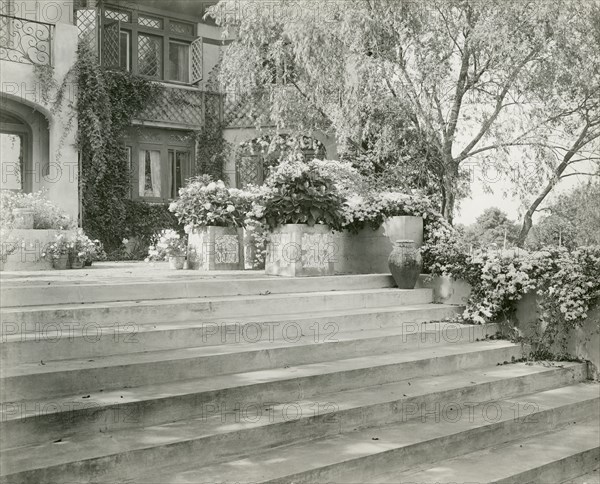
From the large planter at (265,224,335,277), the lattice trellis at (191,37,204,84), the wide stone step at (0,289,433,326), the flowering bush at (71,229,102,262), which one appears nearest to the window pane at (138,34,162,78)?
the lattice trellis at (191,37,204,84)

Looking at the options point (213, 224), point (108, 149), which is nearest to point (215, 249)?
point (213, 224)

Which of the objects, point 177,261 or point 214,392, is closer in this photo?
point 214,392

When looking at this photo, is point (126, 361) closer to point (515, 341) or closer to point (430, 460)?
point (430, 460)

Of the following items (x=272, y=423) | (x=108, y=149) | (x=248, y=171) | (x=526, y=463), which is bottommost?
(x=526, y=463)

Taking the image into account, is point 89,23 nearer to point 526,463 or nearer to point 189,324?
point 189,324

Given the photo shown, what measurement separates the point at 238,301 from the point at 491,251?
3399 millimetres

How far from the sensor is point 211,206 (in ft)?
30.6

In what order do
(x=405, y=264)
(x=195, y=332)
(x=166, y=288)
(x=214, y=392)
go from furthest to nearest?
(x=405, y=264) < (x=166, y=288) < (x=195, y=332) < (x=214, y=392)

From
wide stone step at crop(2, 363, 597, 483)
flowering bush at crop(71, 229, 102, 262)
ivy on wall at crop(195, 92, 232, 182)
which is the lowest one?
wide stone step at crop(2, 363, 597, 483)

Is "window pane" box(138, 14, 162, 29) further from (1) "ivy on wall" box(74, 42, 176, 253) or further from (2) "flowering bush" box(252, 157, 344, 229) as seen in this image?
(2) "flowering bush" box(252, 157, 344, 229)

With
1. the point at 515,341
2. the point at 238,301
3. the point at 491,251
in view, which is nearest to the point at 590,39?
the point at 491,251

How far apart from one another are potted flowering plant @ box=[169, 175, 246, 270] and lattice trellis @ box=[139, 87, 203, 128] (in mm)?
8076

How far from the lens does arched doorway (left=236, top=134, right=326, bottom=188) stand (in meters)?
16.6

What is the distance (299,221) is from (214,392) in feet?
13.3
